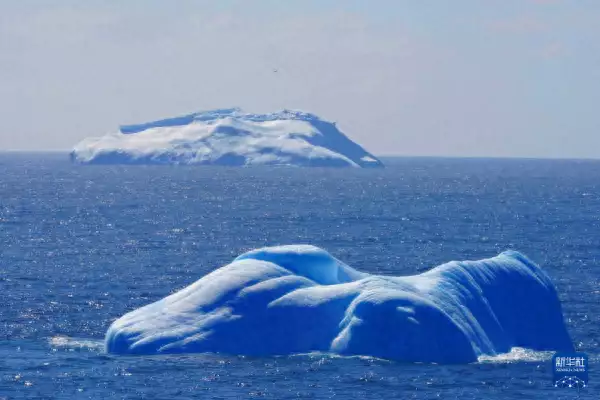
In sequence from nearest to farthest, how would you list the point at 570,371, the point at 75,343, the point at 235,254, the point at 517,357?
1. the point at 570,371
2. the point at 517,357
3. the point at 75,343
4. the point at 235,254

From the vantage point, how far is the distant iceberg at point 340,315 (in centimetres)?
4219

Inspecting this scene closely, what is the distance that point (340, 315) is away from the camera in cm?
4312

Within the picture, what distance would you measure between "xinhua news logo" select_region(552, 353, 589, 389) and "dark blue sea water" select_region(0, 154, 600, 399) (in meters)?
0.50

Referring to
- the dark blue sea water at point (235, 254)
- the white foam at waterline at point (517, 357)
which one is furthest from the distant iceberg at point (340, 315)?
the dark blue sea water at point (235, 254)

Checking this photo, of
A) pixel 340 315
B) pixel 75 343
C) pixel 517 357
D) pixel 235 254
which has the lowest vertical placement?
pixel 75 343

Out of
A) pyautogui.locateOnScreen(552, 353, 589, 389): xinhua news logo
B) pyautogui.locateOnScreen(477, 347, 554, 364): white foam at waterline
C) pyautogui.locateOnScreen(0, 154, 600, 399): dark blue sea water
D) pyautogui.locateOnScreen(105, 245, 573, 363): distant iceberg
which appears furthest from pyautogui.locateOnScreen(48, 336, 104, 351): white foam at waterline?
pyautogui.locateOnScreen(552, 353, 589, 389): xinhua news logo

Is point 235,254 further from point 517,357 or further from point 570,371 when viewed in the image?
point 570,371

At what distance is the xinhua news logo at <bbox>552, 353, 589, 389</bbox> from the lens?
40.8m

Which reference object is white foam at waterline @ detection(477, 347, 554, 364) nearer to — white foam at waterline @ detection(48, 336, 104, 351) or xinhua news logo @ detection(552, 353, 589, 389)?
xinhua news logo @ detection(552, 353, 589, 389)

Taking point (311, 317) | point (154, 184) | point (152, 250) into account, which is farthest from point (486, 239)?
point (154, 184)

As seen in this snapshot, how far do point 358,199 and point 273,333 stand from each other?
347 feet

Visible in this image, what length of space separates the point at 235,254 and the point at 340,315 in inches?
1576

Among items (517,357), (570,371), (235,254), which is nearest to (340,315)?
(517,357)

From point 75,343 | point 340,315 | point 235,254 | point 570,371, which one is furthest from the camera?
point 235,254
